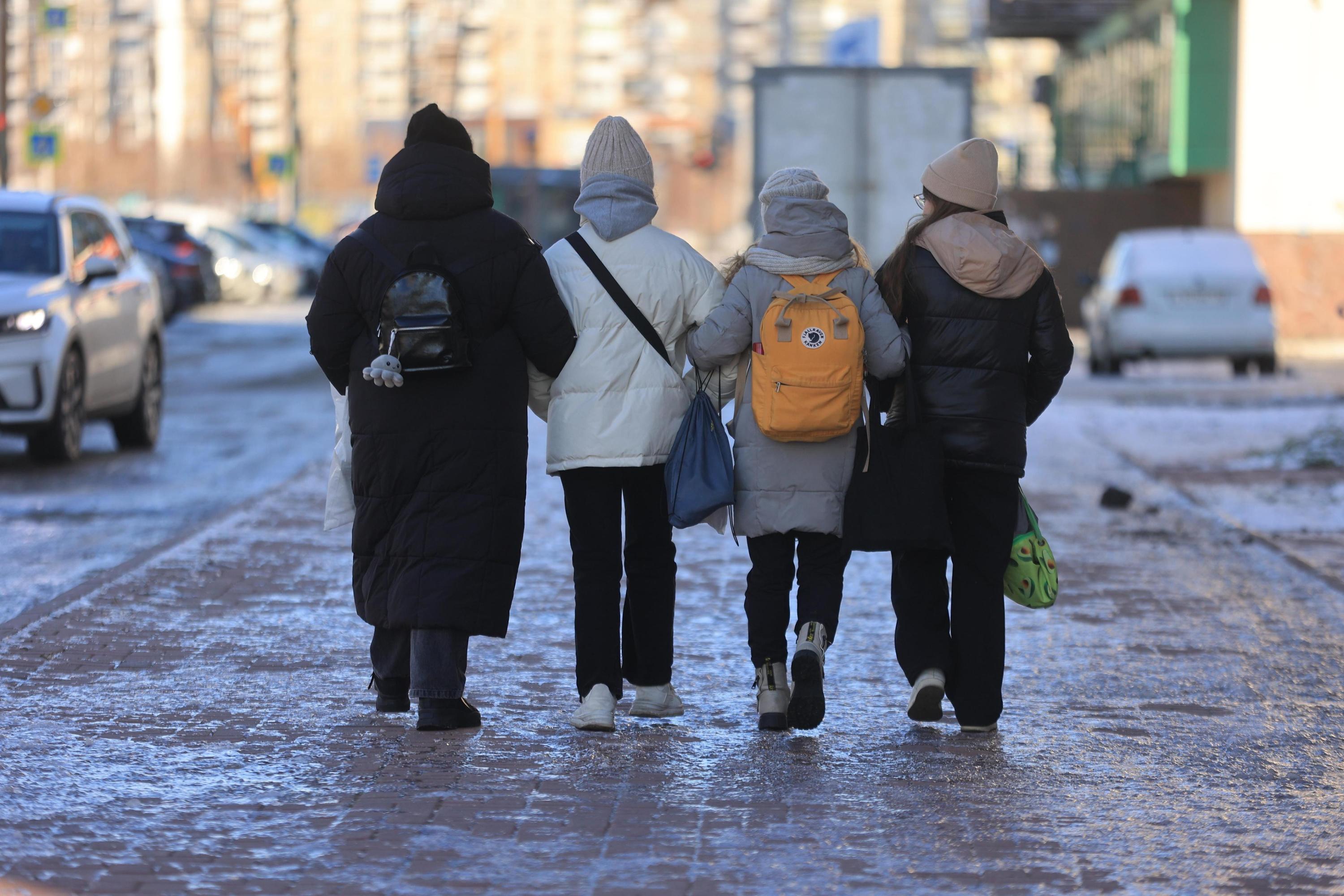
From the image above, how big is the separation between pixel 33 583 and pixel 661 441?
4113mm

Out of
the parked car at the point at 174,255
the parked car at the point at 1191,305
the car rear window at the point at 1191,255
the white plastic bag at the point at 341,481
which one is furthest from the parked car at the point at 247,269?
the white plastic bag at the point at 341,481

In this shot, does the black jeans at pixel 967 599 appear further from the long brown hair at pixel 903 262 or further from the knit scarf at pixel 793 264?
the knit scarf at pixel 793 264

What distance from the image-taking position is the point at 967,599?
6.11 metres

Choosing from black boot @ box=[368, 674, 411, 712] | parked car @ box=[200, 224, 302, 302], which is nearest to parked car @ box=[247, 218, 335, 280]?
parked car @ box=[200, 224, 302, 302]

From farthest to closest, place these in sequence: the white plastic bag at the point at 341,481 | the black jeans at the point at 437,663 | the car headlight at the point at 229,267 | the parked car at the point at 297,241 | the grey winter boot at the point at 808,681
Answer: the parked car at the point at 297,241
the car headlight at the point at 229,267
the white plastic bag at the point at 341,481
the black jeans at the point at 437,663
the grey winter boot at the point at 808,681

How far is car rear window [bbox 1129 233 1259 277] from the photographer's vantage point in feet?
76.1

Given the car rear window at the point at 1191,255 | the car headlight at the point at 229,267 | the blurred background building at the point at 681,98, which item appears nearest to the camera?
the car rear window at the point at 1191,255

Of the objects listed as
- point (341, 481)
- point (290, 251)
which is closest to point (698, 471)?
point (341, 481)

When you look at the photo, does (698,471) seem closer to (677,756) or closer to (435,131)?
(677,756)

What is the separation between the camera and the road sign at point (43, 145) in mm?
32625

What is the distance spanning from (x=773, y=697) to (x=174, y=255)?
30.4 metres

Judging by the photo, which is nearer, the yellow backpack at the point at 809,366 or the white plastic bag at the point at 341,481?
the yellow backpack at the point at 809,366

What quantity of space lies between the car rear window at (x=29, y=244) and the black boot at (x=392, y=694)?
27.7ft

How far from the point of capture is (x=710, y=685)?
265 inches
